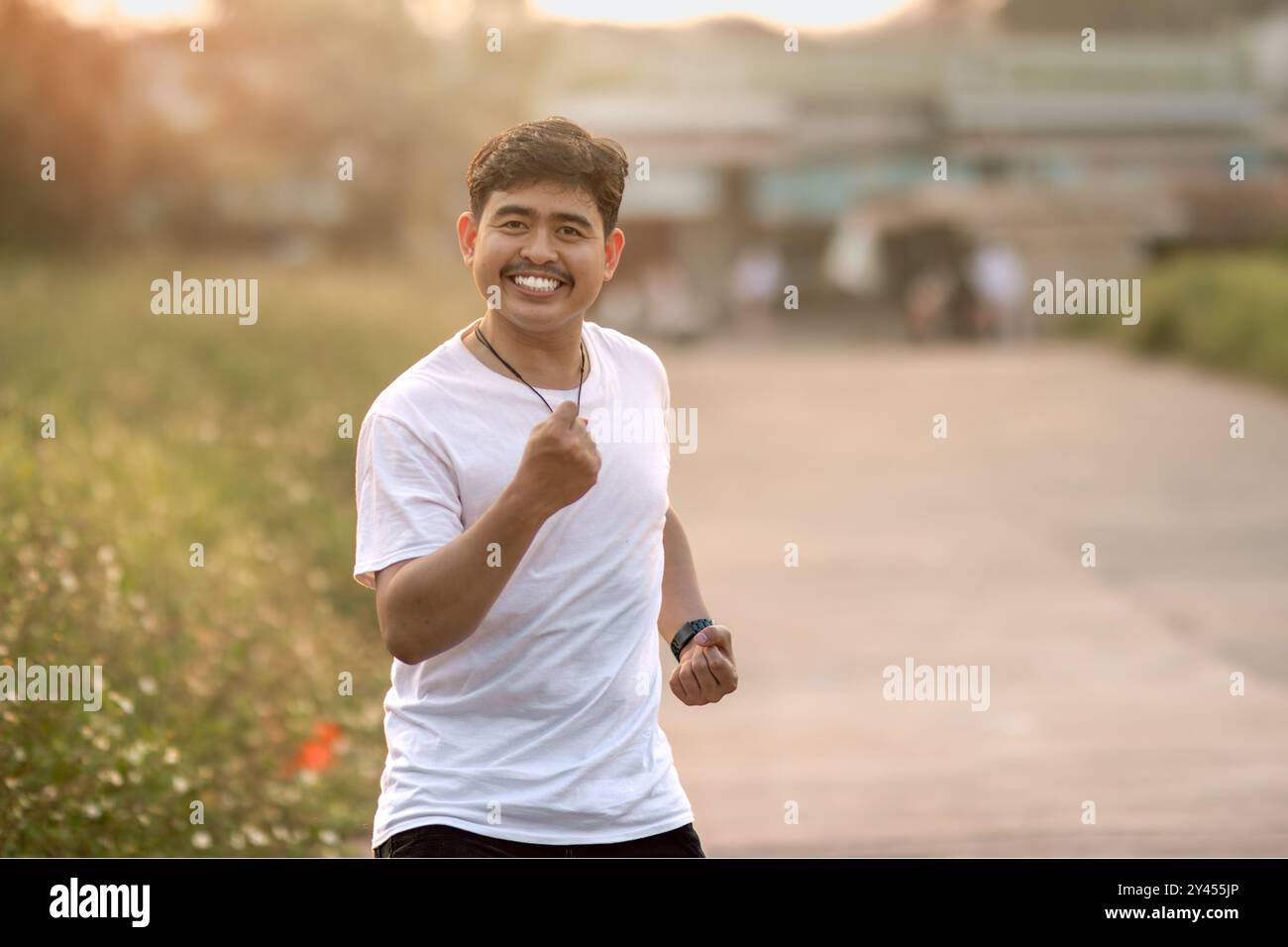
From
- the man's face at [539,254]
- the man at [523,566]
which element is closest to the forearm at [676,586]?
the man at [523,566]

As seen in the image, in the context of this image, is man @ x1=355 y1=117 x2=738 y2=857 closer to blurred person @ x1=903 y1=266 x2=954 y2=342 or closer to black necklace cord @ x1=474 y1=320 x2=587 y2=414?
→ black necklace cord @ x1=474 y1=320 x2=587 y2=414

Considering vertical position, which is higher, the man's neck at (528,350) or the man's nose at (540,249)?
the man's nose at (540,249)

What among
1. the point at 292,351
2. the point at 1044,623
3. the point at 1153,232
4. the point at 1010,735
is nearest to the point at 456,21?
the point at 1153,232

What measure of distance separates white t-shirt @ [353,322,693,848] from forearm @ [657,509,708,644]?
250mm

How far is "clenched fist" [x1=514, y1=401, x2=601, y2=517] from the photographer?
2359mm

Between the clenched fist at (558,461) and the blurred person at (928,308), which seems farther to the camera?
the blurred person at (928,308)

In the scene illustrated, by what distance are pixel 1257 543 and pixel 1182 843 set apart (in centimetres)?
695

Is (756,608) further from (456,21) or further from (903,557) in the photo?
(456,21)

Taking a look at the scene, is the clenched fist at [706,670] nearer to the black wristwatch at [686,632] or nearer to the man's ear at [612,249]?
the black wristwatch at [686,632]

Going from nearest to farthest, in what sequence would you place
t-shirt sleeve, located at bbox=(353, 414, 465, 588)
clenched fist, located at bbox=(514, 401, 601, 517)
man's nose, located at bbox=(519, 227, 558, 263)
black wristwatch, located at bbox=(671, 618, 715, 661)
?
clenched fist, located at bbox=(514, 401, 601, 517), t-shirt sleeve, located at bbox=(353, 414, 465, 588), man's nose, located at bbox=(519, 227, 558, 263), black wristwatch, located at bbox=(671, 618, 715, 661)

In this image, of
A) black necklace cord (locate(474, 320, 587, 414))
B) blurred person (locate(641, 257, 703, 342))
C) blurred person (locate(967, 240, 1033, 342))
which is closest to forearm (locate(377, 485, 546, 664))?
black necklace cord (locate(474, 320, 587, 414))

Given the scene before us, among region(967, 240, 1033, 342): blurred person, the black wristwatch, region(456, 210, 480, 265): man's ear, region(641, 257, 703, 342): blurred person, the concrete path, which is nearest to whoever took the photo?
region(456, 210, 480, 265): man's ear

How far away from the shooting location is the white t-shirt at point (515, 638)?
100 inches

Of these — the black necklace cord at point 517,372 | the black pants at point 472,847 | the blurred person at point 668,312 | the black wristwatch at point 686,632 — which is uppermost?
the blurred person at point 668,312
